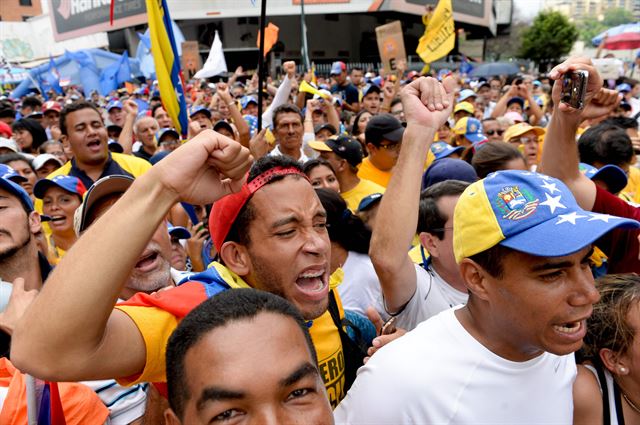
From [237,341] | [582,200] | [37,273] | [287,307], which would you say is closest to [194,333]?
[237,341]

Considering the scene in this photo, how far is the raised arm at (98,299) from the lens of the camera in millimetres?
1150

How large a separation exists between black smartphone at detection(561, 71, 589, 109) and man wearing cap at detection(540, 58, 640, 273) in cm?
4

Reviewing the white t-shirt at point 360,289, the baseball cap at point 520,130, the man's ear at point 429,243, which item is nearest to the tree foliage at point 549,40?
the baseball cap at point 520,130

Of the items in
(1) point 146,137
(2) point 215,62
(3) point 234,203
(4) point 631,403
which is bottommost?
(4) point 631,403

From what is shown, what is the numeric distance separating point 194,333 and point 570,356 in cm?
127

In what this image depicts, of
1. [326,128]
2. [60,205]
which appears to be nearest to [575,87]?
[60,205]

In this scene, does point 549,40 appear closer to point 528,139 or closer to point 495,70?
point 495,70

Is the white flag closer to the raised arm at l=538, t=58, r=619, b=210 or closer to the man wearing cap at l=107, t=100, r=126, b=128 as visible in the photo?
the man wearing cap at l=107, t=100, r=126, b=128

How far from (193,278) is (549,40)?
145 ft

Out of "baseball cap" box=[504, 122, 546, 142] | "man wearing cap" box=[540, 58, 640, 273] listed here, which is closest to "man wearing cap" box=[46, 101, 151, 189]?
"man wearing cap" box=[540, 58, 640, 273]

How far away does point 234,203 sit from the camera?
1892 millimetres

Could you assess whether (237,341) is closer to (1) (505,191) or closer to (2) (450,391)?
(2) (450,391)

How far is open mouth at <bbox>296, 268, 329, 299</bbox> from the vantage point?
1855 mm

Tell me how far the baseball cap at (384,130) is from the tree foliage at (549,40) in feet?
128
